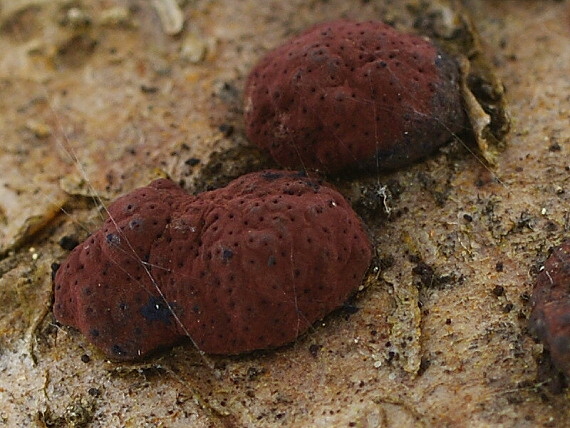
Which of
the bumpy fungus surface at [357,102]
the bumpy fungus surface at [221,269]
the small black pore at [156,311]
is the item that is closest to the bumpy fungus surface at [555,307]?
the bumpy fungus surface at [221,269]

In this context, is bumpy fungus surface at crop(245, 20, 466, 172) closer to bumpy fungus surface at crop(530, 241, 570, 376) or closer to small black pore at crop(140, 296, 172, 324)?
bumpy fungus surface at crop(530, 241, 570, 376)

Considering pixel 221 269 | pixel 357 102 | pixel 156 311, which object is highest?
pixel 357 102

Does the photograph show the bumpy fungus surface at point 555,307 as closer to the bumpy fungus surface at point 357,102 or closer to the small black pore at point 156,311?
the bumpy fungus surface at point 357,102

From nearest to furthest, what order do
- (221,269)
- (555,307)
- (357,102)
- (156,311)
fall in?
1. (555,307)
2. (221,269)
3. (156,311)
4. (357,102)

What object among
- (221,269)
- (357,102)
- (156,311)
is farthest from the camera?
(357,102)

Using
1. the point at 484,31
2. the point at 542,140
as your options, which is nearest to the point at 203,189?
the point at 542,140

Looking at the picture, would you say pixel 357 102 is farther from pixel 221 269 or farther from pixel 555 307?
pixel 555 307

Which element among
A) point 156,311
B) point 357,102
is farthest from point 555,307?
point 156,311
